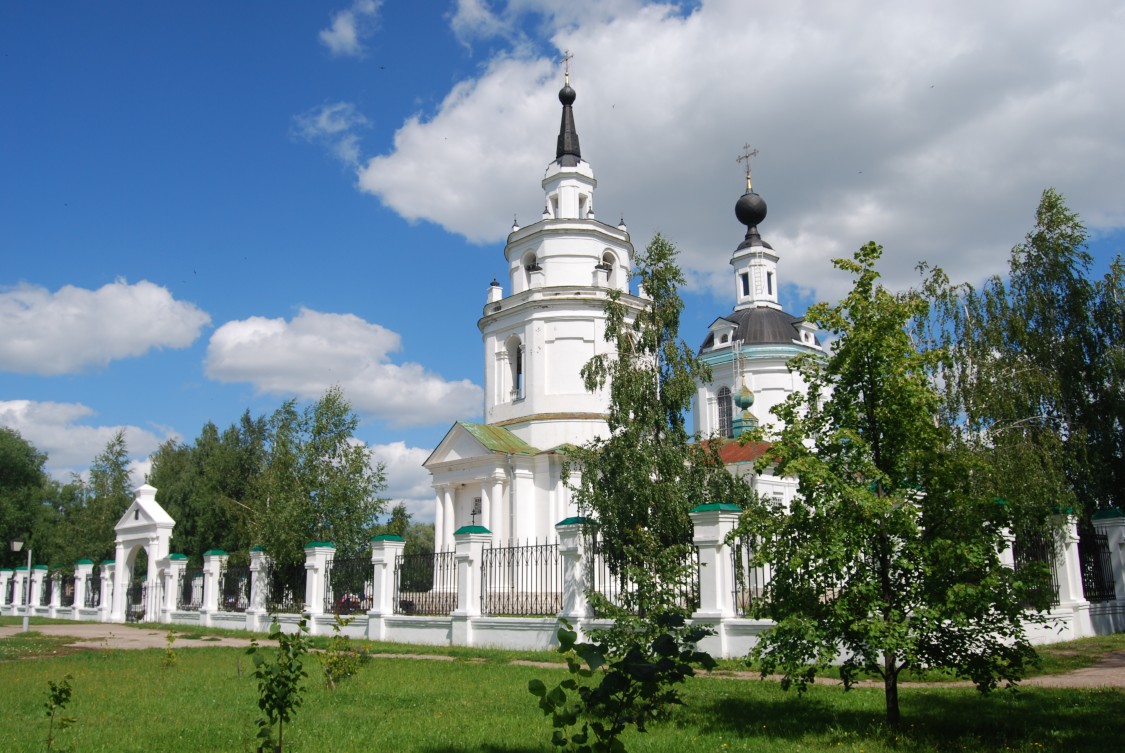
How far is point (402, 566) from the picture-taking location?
1833 centimetres

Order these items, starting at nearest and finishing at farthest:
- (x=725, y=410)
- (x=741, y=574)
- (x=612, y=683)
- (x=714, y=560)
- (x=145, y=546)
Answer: (x=612, y=683) < (x=714, y=560) < (x=741, y=574) < (x=145, y=546) < (x=725, y=410)

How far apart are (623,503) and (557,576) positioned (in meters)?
2.10

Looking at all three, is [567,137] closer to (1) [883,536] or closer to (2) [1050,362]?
(2) [1050,362]

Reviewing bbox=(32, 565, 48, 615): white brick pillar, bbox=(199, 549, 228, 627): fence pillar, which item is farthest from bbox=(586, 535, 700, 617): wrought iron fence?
bbox=(32, 565, 48, 615): white brick pillar

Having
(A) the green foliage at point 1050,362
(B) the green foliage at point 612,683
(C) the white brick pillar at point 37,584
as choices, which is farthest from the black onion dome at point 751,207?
(B) the green foliage at point 612,683

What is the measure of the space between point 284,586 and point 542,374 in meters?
9.42

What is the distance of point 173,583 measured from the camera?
26.1 metres

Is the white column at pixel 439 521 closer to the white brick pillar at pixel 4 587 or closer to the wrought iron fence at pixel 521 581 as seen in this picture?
the wrought iron fence at pixel 521 581

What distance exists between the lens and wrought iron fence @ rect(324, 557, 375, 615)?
1945 centimetres

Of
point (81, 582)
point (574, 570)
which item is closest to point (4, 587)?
point (81, 582)

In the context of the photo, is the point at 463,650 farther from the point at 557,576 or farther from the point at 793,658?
the point at 793,658

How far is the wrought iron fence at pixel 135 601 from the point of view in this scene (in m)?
28.0

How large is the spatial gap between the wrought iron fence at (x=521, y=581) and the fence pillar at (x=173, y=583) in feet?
44.1

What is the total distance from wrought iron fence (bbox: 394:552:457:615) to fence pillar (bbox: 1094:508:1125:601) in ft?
40.7
